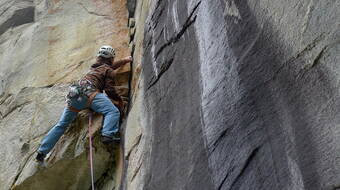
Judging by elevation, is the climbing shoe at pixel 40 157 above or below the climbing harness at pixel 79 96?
below

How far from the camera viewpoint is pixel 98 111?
738 cm

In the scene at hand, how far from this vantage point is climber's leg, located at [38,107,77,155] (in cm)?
725

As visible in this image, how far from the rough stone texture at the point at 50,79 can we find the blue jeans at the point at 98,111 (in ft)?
0.62

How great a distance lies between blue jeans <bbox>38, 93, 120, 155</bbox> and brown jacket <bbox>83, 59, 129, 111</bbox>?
9.8 inches

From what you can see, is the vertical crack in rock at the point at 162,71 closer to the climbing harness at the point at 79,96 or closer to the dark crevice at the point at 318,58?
the climbing harness at the point at 79,96

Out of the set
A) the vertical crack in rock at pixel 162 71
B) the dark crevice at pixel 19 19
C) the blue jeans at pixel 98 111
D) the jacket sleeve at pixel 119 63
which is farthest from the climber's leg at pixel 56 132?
the dark crevice at pixel 19 19

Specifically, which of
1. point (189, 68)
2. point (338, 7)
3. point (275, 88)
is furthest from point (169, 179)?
point (338, 7)

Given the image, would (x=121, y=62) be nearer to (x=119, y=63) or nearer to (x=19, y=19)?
(x=119, y=63)

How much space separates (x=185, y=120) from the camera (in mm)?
5082

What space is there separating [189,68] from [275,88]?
160cm

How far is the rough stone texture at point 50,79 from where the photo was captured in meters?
7.39

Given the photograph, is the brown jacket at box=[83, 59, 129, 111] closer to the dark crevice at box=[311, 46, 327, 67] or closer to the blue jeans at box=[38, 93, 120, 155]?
the blue jeans at box=[38, 93, 120, 155]

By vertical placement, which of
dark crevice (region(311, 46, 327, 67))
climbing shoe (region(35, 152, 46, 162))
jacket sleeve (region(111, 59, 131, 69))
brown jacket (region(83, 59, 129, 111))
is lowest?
climbing shoe (region(35, 152, 46, 162))

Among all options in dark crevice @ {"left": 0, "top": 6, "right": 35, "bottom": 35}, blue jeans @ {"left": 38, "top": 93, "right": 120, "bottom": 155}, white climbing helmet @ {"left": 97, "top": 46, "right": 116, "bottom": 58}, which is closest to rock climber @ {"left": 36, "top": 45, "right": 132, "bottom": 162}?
blue jeans @ {"left": 38, "top": 93, "right": 120, "bottom": 155}
